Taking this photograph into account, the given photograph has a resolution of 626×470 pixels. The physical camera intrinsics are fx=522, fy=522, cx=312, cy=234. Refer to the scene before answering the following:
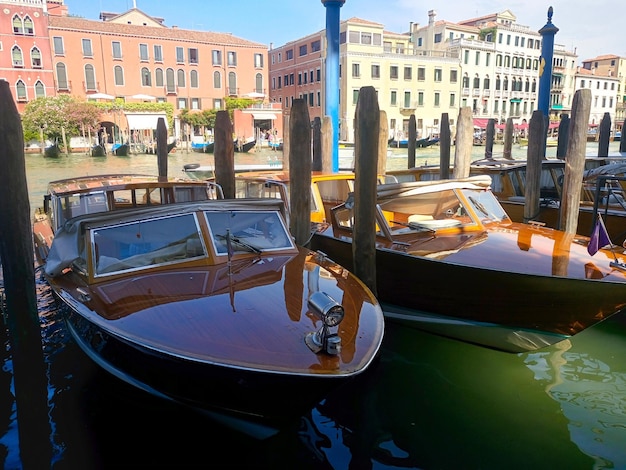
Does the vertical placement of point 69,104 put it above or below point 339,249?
above

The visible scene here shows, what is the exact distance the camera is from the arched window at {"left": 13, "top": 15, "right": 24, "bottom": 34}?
39.2m

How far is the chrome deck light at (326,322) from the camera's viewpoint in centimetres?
324

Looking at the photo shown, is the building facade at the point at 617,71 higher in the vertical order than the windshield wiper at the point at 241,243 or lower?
higher

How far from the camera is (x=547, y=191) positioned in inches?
385

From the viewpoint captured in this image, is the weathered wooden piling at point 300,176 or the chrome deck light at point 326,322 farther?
the weathered wooden piling at point 300,176

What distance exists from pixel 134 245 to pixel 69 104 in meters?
36.8

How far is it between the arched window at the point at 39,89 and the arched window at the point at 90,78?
3243 mm

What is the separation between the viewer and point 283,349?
3.31 meters

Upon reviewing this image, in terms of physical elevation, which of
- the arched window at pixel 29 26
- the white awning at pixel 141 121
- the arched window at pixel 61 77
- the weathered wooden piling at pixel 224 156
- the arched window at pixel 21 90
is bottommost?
the weathered wooden piling at pixel 224 156

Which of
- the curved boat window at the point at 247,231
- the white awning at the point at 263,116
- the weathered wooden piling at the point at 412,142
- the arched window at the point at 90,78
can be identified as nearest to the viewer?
the curved boat window at the point at 247,231

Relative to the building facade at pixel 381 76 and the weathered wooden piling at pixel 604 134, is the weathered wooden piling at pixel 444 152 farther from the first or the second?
the building facade at pixel 381 76

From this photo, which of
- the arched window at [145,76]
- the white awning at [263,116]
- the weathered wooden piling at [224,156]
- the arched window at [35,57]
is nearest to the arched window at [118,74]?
the arched window at [145,76]

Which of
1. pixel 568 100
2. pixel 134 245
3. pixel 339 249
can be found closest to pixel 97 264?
pixel 134 245

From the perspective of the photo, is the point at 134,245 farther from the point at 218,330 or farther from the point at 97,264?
the point at 218,330
